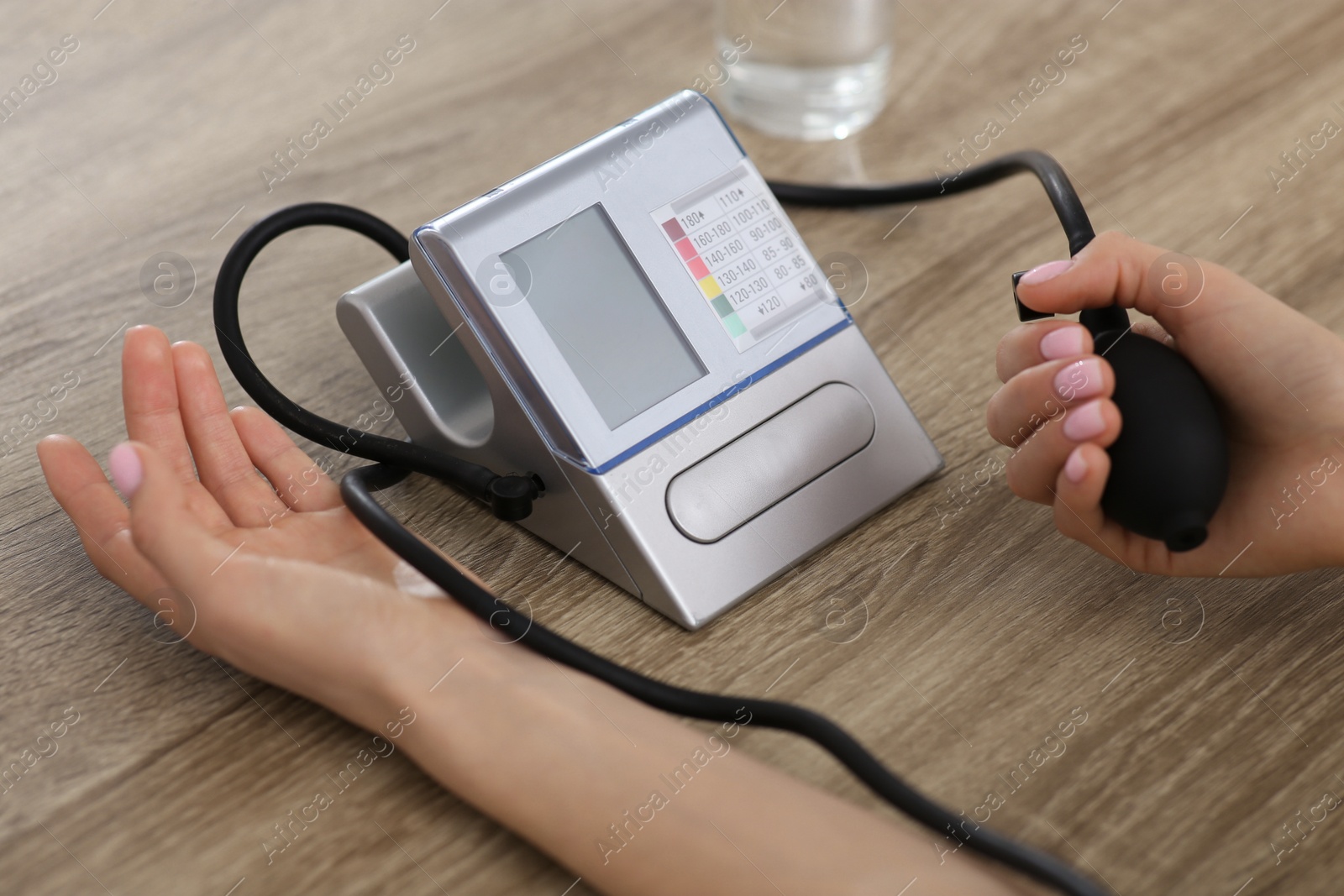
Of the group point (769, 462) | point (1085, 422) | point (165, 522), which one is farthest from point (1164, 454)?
point (165, 522)

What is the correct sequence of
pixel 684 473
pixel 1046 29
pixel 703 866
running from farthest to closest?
pixel 1046 29 < pixel 684 473 < pixel 703 866

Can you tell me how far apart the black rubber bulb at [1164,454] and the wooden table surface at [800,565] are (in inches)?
3.0

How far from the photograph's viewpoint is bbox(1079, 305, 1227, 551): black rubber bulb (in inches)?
16.0

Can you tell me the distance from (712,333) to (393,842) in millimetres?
248

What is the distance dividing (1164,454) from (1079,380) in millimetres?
42

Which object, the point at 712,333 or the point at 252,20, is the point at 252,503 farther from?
the point at 252,20

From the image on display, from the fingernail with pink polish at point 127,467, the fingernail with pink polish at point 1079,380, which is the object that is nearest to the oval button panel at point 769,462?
the fingernail with pink polish at point 1079,380

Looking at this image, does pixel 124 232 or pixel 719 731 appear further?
pixel 124 232

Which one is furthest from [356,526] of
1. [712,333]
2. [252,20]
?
[252,20]

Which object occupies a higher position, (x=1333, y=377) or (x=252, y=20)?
(x=252, y=20)

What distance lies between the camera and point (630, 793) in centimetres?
40

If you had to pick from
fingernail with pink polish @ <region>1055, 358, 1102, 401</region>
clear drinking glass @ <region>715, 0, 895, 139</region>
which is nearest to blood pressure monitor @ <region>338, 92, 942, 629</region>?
fingernail with pink polish @ <region>1055, 358, 1102, 401</region>

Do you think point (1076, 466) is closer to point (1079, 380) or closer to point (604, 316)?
point (1079, 380)

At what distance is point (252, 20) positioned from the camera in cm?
90
